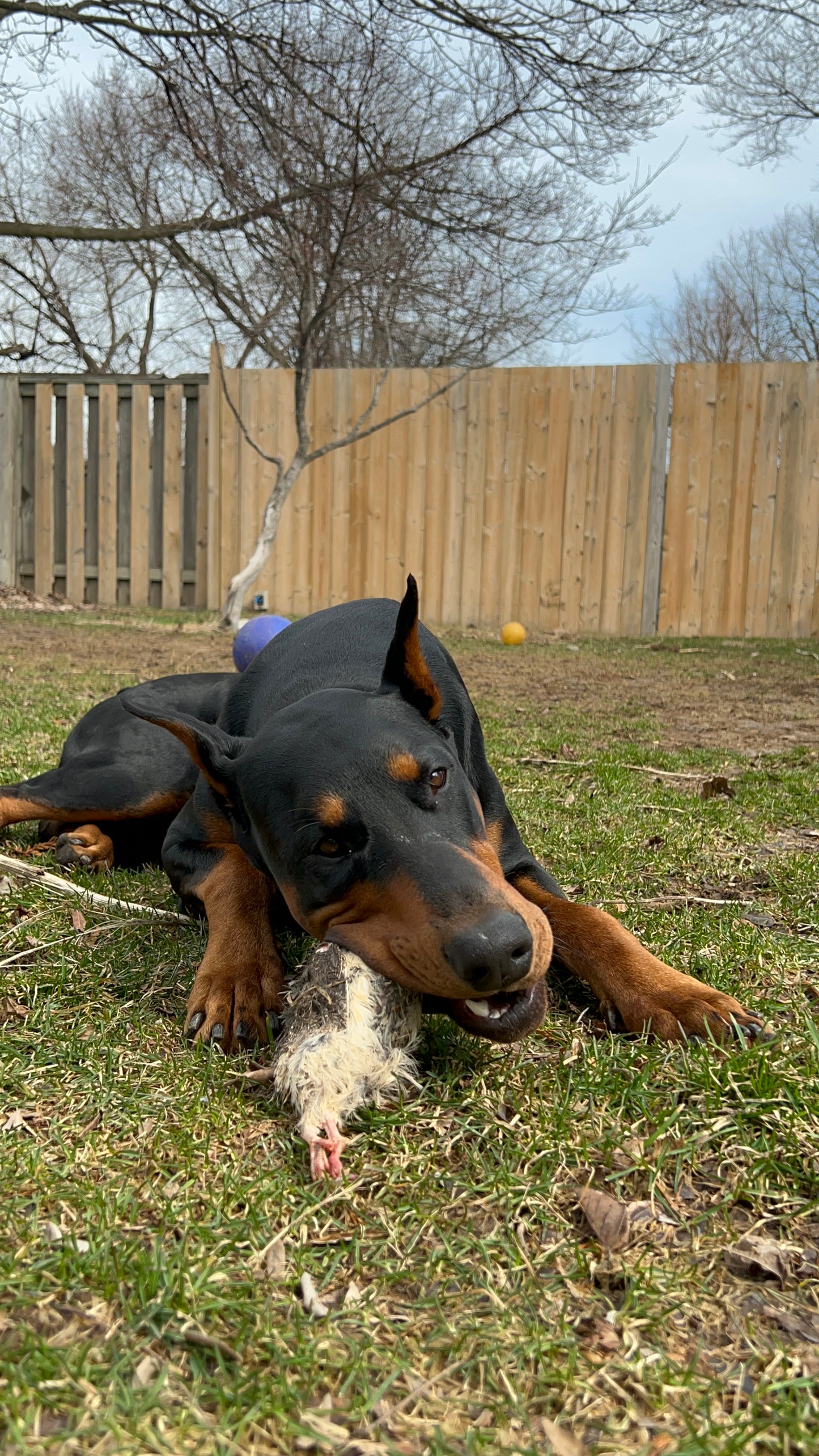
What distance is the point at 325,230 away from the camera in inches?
424

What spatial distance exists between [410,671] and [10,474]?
43.6 ft

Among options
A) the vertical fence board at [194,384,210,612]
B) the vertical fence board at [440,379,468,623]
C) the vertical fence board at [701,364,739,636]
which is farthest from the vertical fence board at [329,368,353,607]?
the vertical fence board at [701,364,739,636]

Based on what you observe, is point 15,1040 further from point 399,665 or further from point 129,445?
point 129,445

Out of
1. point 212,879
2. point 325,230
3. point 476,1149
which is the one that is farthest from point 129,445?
point 476,1149

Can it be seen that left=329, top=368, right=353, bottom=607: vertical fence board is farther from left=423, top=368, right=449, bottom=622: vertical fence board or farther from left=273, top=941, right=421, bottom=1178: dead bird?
left=273, top=941, right=421, bottom=1178: dead bird

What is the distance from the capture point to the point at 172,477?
13.6 m

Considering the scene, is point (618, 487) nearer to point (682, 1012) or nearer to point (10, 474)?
point (10, 474)

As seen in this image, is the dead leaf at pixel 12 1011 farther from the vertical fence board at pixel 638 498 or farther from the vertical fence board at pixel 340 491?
the vertical fence board at pixel 638 498

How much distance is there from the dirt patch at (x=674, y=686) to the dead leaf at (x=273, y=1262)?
470cm

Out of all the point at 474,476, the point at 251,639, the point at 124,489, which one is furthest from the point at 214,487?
the point at 251,639

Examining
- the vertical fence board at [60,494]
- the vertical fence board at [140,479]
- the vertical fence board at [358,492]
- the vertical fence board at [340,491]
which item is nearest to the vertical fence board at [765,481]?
the vertical fence board at [358,492]

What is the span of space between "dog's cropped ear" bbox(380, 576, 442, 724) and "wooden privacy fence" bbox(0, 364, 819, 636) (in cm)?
1040

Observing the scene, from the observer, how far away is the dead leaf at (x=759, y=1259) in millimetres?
1590

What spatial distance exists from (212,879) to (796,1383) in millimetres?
1838
